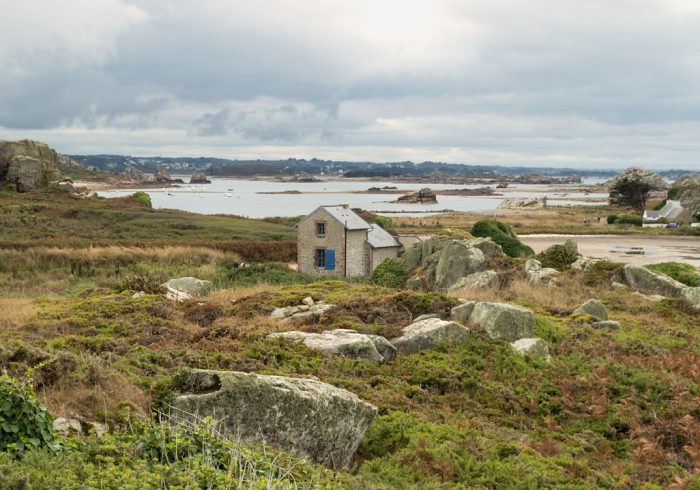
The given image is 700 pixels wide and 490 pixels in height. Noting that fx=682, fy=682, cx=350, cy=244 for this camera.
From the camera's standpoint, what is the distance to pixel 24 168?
3250 inches

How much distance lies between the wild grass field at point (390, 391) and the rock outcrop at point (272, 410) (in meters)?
0.37

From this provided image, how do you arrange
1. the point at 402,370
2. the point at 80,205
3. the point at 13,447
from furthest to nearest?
the point at 80,205 < the point at 402,370 < the point at 13,447

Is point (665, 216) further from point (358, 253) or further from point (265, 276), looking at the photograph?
point (265, 276)

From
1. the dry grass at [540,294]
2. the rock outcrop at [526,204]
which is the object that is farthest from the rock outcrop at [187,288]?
the rock outcrop at [526,204]

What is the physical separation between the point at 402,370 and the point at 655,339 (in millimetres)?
7551

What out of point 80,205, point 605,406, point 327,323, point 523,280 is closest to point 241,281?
point 523,280

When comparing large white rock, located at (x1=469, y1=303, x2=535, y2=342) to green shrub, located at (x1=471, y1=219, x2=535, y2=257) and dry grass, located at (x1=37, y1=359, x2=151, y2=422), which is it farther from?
green shrub, located at (x1=471, y1=219, x2=535, y2=257)

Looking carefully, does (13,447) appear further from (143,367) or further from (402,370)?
(402,370)

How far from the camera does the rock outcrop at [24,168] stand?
270 feet

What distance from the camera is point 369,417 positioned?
31.6 ft

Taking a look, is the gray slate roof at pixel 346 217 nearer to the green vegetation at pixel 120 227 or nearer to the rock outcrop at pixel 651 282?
the green vegetation at pixel 120 227

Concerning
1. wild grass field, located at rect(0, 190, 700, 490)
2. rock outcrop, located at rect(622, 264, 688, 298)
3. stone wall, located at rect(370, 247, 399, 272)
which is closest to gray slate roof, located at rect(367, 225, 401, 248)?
stone wall, located at rect(370, 247, 399, 272)

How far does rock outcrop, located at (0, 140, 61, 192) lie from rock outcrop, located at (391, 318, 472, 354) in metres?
78.6

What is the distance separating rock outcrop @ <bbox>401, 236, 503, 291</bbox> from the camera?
95.1 ft
